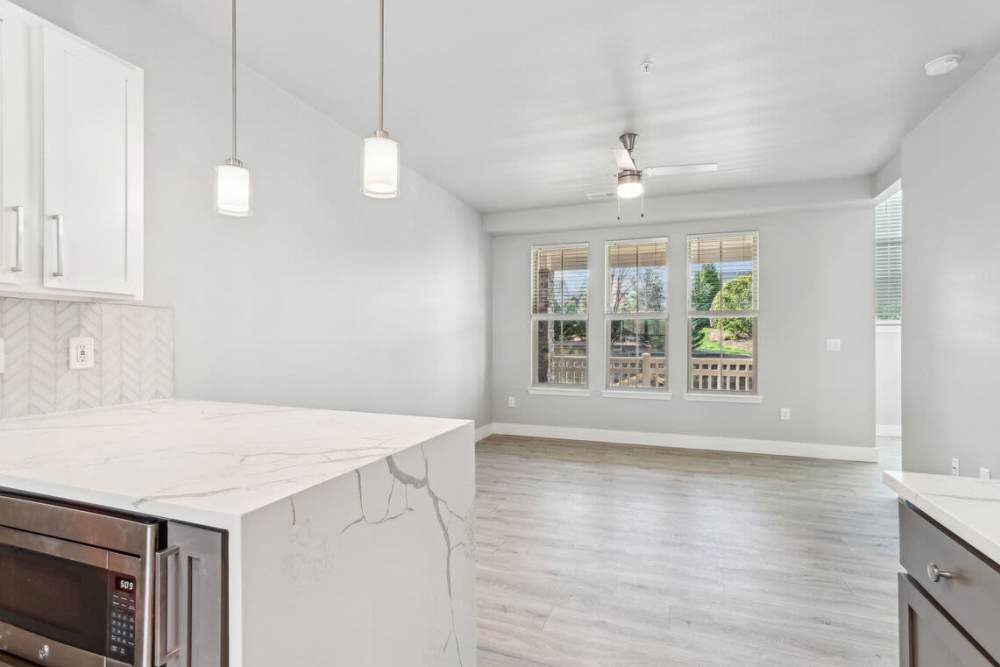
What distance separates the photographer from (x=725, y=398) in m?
5.29

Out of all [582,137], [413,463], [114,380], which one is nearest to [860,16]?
[582,137]

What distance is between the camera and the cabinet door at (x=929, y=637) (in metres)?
0.86

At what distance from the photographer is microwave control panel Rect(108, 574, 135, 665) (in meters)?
0.88

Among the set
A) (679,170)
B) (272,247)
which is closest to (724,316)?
(679,170)

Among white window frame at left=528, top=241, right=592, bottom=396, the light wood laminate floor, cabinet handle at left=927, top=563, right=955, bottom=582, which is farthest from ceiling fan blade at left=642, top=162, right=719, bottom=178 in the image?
cabinet handle at left=927, top=563, right=955, bottom=582

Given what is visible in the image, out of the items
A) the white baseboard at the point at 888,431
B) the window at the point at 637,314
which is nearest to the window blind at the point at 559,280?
the window at the point at 637,314

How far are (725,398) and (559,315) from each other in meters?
2.04

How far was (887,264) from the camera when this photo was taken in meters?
6.14

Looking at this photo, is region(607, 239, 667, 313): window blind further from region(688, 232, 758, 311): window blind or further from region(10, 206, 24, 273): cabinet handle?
region(10, 206, 24, 273): cabinet handle

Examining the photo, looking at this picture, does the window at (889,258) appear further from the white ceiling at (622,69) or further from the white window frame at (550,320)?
the white window frame at (550,320)

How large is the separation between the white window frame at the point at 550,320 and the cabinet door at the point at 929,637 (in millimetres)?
4757

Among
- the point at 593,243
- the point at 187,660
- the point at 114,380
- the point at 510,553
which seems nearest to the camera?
the point at 187,660

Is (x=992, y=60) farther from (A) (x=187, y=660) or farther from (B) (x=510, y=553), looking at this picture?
(A) (x=187, y=660)

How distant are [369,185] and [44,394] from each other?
1.36 m
